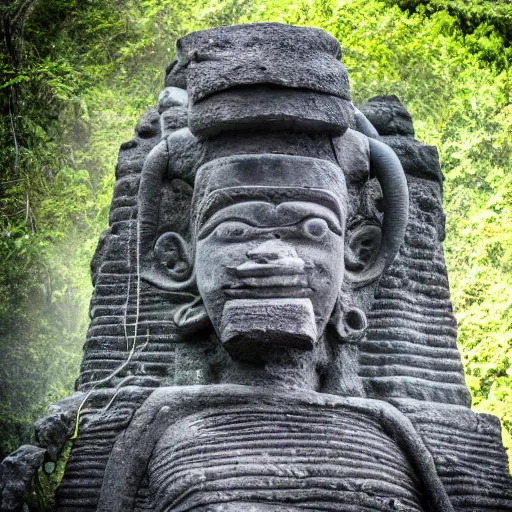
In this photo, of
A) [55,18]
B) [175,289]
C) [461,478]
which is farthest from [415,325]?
[55,18]

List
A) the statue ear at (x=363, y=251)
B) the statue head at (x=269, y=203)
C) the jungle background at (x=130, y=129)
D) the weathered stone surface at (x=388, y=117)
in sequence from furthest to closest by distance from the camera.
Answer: the jungle background at (x=130, y=129), the weathered stone surface at (x=388, y=117), the statue ear at (x=363, y=251), the statue head at (x=269, y=203)

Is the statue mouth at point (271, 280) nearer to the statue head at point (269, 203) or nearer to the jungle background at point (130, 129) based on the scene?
the statue head at point (269, 203)

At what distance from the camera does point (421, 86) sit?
841 centimetres

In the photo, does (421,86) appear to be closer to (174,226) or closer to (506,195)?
(506,195)

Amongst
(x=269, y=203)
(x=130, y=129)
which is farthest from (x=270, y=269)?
(x=130, y=129)

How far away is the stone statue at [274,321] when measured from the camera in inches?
133

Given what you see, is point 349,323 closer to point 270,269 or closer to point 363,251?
point 363,251

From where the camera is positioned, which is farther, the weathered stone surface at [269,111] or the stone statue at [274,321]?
the weathered stone surface at [269,111]

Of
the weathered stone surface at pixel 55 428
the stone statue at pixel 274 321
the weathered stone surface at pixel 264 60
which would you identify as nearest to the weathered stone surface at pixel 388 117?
the stone statue at pixel 274 321

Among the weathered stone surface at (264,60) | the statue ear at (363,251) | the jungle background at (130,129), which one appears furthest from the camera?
the jungle background at (130,129)

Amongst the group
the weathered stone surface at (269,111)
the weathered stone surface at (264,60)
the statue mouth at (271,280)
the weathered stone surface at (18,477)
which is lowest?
the weathered stone surface at (18,477)

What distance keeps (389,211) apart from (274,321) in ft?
3.12

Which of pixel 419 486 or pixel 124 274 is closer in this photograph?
pixel 419 486

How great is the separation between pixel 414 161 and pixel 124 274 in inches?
61.9
